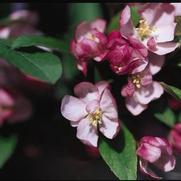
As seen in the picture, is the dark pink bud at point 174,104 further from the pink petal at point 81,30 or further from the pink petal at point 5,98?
the pink petal at point 5,98

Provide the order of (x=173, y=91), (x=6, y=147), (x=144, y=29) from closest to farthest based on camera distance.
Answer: (x=173, y=91), (x=144, y=29), (x=6, y=147)

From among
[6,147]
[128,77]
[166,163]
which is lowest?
[6,147]

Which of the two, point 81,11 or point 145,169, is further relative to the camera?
point 81,11

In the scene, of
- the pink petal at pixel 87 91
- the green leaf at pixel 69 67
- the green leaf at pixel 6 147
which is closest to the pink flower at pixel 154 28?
the pink petal at pixel 87 91

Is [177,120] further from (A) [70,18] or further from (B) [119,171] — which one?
(A) [70,18]

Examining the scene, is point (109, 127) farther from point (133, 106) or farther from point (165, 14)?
point (165, 14)

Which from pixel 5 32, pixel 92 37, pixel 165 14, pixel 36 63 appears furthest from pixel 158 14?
pixel 5 32

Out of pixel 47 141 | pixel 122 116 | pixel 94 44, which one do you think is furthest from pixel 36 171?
pixel 94 44
